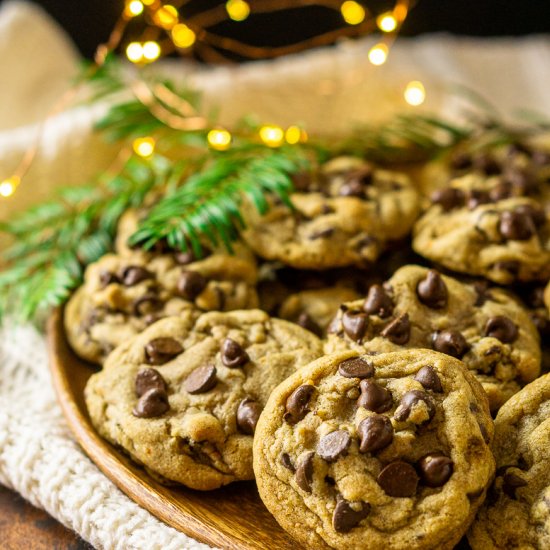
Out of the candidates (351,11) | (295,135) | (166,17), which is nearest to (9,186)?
(166,17)

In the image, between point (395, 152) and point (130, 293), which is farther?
point (395, 152)

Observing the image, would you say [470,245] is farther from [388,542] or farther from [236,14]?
[236,14]

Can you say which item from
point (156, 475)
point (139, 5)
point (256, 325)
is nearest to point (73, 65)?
point (139, 5)

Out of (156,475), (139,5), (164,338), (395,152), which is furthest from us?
(395,152)

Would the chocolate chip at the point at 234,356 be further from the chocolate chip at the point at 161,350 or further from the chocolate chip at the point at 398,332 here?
the chocolate chip at the point at 398,332

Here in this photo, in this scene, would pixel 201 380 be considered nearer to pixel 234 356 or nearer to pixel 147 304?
pixel 234 356

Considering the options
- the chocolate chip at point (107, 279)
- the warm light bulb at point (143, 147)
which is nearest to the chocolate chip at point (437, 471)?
the chocolate chip at point (107, 279)
